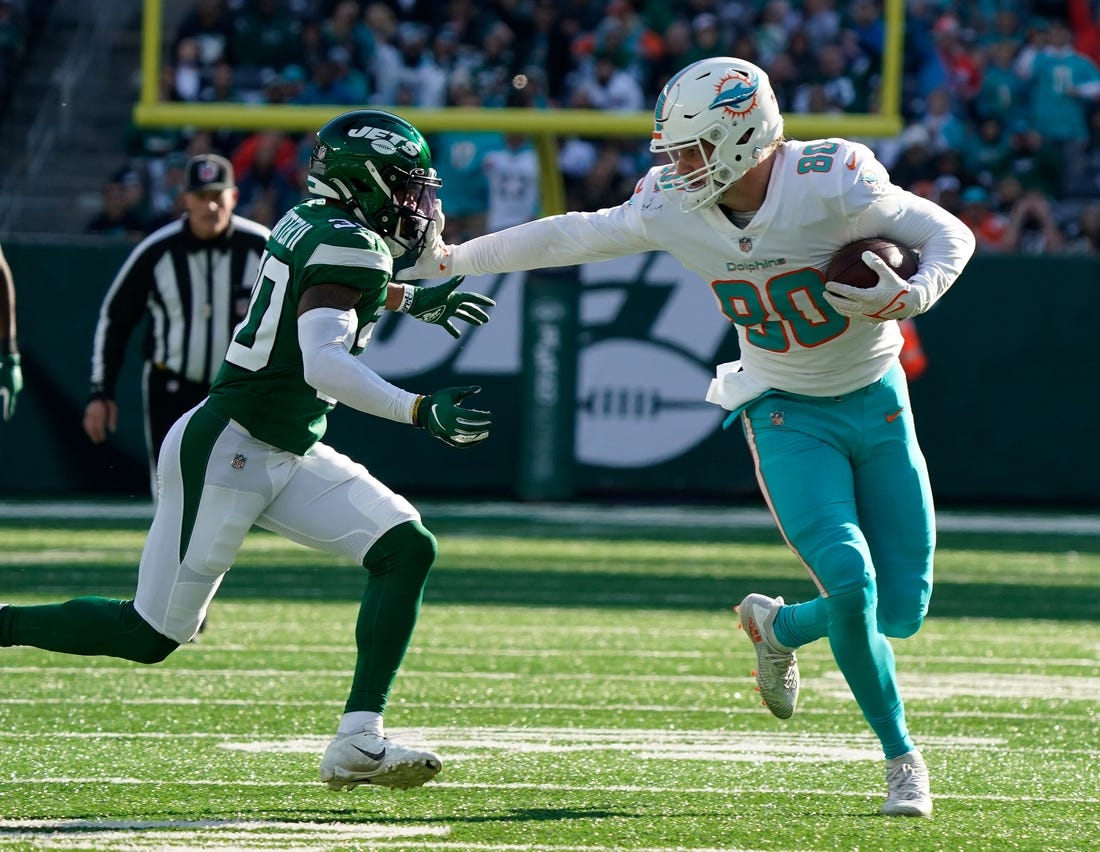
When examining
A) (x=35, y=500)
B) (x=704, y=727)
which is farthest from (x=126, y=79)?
(x=704, y=727)

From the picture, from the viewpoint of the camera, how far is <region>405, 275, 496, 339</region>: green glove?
431 cm

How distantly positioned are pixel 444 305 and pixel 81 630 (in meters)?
1.05

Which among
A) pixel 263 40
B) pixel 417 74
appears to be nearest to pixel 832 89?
pixel 417 74

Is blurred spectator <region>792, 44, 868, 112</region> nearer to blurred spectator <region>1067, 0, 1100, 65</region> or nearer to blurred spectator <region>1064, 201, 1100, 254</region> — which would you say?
blurred spectator <region>1064, 201, 1100, 254</region>

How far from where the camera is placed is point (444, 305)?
14.3ft

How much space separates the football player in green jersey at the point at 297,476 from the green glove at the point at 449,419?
0.26 meters

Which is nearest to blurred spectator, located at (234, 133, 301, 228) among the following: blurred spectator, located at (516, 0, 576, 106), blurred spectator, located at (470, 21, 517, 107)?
blurred spectator, located at (470, 21, 517, 107)

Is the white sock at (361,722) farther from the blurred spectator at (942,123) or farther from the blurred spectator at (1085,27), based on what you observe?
the blurred spectator at (1085,27)

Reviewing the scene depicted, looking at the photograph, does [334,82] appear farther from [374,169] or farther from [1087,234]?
[374,169]

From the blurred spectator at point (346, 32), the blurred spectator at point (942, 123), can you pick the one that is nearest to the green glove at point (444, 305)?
the blurred spectator at point (346, 32)

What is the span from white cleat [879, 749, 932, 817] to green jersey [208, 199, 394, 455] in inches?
54.8

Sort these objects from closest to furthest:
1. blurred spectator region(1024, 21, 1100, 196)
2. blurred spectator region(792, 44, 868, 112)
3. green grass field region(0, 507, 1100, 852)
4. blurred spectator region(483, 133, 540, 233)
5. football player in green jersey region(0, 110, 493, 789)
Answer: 1. green grass field region(0, 507, 1100, 852)
2. football player in green jersey region(0, 110, 493, 789)
3. blurred spectator region(792, 44, 868, 112)
4. blurred spectator region(483, 133, 540, 233)
5. blurred spectator region(1024, 21, 1100, 196)

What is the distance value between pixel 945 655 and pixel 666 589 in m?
1.81

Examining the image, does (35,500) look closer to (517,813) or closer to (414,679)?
(414,679)
